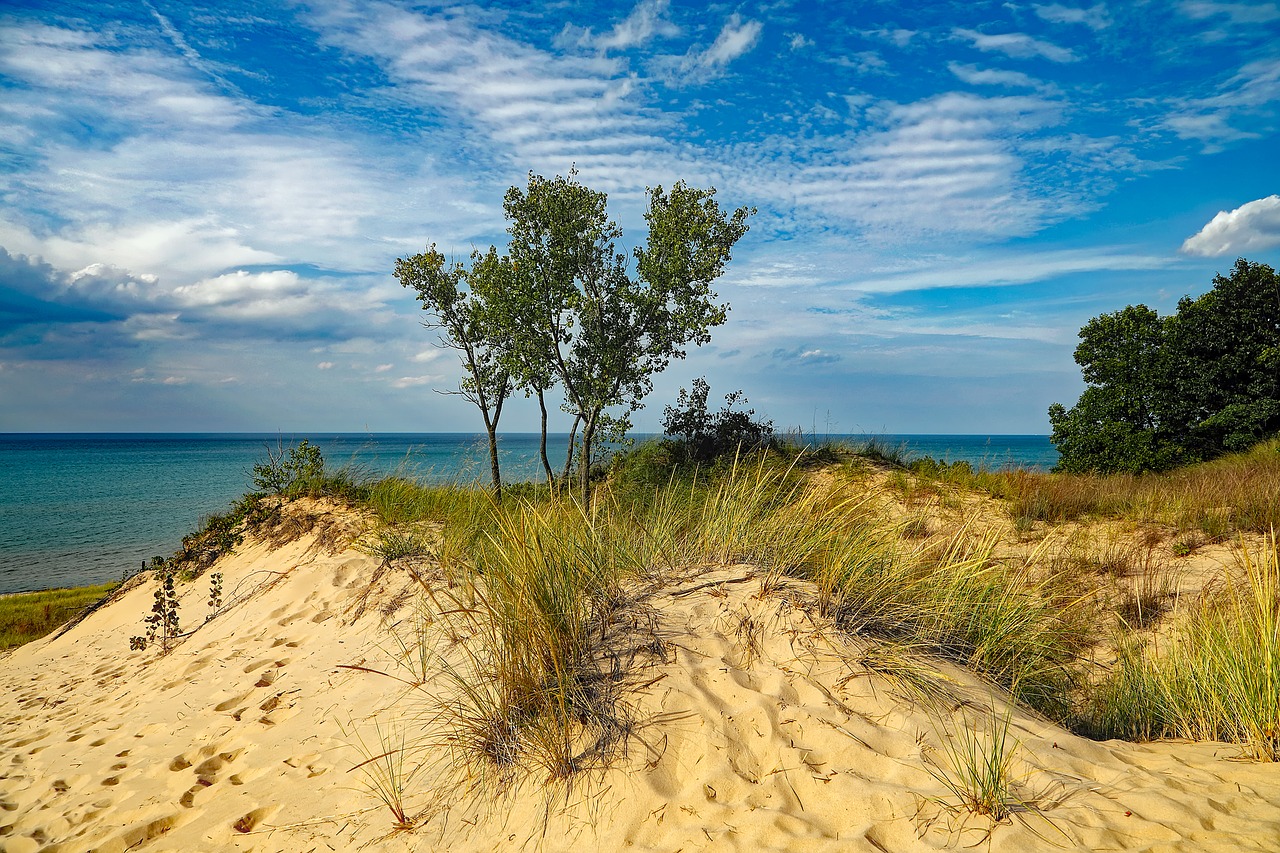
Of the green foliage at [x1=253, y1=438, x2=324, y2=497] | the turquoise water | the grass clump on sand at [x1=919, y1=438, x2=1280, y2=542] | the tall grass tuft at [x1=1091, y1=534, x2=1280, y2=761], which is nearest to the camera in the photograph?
the tall grass tuft at [x1=1091, y1=534, x2=1280, y2=761]

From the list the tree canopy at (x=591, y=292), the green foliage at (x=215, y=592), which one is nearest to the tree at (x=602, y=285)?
the tree canopy at (x=591, y=292)

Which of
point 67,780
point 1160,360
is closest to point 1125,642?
point 67,780

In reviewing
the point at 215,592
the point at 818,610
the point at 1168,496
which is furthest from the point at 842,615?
the point at 1168,496

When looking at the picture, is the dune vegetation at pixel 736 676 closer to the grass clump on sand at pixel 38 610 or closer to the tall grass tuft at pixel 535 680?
the tall grass tuft at pixel 535 680

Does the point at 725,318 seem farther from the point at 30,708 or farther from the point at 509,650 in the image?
the point at 30,708

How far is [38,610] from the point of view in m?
13.5

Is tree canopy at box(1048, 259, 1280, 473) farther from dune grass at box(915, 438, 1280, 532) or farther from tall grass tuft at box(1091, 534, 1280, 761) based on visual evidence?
tall grass tuft at box(1091, 534, 1280, 761)

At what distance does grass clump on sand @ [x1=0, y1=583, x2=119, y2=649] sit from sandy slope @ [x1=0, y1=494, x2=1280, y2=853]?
26.4 ft

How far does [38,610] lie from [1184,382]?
94.3ft

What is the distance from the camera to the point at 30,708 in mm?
6789

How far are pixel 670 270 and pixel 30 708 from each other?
11.8 m

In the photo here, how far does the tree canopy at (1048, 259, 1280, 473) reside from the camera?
17.2 meters

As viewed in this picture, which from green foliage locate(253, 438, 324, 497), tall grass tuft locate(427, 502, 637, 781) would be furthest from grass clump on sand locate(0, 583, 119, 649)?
tall grass tuft locate(427, 502, 637, 781)

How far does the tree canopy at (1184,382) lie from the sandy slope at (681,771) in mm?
16878
